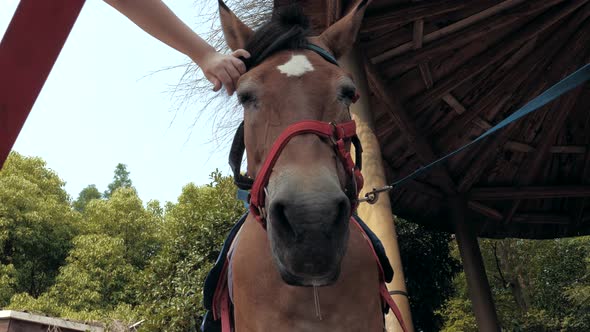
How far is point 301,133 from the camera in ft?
5.21

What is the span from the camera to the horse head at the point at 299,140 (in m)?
1.41

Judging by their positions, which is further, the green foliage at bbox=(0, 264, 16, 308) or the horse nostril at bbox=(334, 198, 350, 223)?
the green foliage at bbox=(0, 264, 16, 308)

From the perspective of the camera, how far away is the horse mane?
198 cm

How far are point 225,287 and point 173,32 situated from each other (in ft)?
4.62

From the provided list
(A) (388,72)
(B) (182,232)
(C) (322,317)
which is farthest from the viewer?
(B) (182,232)

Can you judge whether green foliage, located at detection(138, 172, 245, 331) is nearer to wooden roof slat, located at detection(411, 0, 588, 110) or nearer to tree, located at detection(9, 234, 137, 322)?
wooden roof slat, located at detection(411, 0, 588, 110)

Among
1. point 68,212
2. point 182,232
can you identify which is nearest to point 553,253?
point 182,232

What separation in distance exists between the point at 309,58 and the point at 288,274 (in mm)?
842

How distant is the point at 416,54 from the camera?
4.48 m

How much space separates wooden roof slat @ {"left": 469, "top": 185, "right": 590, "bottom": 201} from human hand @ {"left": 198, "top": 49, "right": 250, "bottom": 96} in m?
5.45

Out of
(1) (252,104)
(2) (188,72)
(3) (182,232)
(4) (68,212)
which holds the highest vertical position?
(4) (68,212)

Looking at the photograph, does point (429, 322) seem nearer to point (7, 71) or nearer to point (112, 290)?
point (7, 71)

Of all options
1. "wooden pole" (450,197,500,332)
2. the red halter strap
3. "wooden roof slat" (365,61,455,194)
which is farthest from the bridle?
"wooden pole" (450,197,500,332)

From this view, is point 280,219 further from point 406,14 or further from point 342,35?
point 406,14
